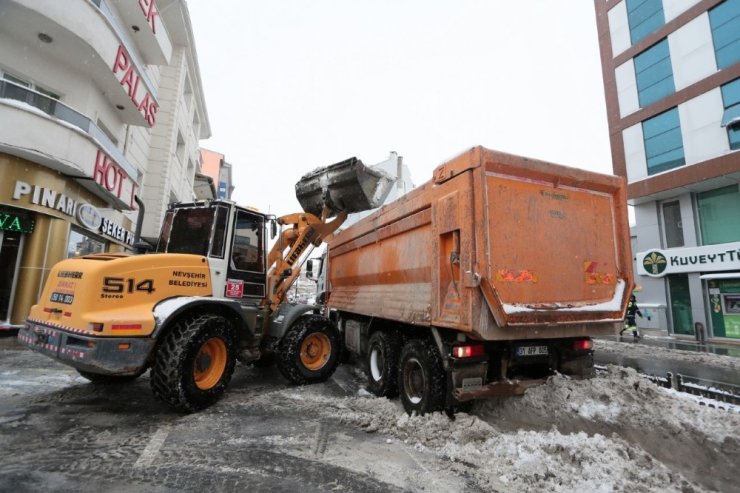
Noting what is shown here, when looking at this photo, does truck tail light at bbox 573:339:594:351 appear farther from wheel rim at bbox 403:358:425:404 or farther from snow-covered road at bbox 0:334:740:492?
wheel rim at bbox 403:358:425:404

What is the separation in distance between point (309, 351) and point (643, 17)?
21426 mm

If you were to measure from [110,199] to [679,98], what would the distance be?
21855 mm

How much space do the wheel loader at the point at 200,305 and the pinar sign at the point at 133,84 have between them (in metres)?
A: 8.66

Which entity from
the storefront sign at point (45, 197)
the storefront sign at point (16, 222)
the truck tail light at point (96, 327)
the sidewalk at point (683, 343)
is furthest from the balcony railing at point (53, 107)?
the sidewalk at point (683, 343)

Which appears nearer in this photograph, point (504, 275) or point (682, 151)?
point (504, 275)

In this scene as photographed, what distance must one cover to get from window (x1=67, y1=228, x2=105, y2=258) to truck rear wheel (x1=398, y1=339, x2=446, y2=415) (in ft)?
34.9

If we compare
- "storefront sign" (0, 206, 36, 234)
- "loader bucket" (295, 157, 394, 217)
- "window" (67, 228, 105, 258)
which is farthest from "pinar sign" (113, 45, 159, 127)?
"loader bucket" (295, 157, 394, 217)

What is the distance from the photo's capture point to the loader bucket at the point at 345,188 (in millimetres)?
7066

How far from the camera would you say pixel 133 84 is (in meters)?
12.6

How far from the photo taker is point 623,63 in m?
18.4

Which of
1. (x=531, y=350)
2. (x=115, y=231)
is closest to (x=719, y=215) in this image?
(x=531, y=350)

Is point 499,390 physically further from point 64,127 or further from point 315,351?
point 64,127

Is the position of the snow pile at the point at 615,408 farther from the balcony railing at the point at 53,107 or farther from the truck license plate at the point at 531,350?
the balcony railing at the point at 53,107

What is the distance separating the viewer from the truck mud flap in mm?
4027
